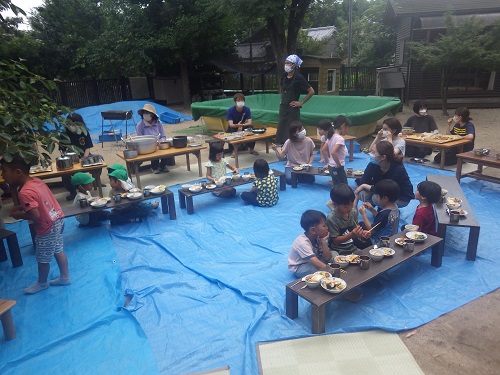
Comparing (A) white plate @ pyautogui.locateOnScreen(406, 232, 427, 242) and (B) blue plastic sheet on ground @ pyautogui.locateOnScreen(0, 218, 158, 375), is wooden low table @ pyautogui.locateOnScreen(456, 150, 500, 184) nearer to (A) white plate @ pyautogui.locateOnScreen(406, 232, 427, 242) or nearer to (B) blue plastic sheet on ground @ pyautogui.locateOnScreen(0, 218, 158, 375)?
(A) white plate @ pyautogui.locateOnScreen(406, 232, 427, 242)

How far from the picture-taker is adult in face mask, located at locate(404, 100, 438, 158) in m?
8.37

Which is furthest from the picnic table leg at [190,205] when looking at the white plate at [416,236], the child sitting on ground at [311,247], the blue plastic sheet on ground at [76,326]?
the white plate at [416,236]

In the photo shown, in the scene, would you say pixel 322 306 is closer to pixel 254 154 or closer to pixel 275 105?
pixel 254 154

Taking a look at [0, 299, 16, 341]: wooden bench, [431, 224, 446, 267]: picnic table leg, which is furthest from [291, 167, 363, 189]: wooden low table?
[0, 299, 16, 341]: wooden bench

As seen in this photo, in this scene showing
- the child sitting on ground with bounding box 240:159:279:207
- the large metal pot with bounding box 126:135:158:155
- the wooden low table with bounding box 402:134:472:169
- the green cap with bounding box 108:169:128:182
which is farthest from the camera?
the wooden low table with bounding box 402:134:472:169

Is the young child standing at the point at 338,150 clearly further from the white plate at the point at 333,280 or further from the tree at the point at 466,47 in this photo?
the tree at the point at 466,47

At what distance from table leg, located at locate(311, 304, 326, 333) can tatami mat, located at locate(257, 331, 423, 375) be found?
0.07 metres

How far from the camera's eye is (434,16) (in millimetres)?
15875

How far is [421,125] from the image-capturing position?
851 centimetres

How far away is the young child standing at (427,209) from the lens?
438cm

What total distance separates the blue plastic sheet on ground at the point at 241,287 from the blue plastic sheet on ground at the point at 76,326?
15 centimetres

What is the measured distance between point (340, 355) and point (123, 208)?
13.1ft

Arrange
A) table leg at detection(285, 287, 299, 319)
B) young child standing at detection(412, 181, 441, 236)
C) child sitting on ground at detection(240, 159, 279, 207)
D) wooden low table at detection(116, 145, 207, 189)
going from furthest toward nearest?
wooden low table at detection(116, 145, 207, 189) < child sitting on ground at detection(240, 159, 279, 207) < young child standing at detection(412, 181, 441, 236) < table leg at detection(285, 287, 299, 319)

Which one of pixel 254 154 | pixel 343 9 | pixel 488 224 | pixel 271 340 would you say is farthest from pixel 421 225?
pixel 343 9
